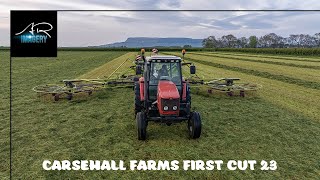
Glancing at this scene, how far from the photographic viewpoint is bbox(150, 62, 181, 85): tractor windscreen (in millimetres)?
7641

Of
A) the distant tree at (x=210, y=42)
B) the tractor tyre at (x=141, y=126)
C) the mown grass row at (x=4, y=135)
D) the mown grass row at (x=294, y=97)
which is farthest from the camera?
the distant tree at (x=210, y=42)

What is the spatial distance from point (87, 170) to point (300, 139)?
5.53m

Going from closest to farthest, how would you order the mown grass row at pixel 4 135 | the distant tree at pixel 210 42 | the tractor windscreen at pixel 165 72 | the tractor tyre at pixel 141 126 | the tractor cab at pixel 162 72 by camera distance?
the mown grass row at pixel 4 135
the tractor tyre at pixel 141 126
the tractor cab at pixel 162 72
the tractor windscreen at pixel 165 72
the distant tree at pixel 210 42

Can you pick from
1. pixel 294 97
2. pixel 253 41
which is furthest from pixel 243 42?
pixel 294 97

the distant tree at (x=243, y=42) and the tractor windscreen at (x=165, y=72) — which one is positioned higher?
the distant tree at (x=243, y=42)

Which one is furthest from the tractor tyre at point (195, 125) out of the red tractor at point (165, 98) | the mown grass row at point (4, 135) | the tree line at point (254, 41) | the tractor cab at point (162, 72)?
the tree line at point (254, 41)

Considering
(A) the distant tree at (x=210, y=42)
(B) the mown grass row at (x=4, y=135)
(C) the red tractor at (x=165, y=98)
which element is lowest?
(B) the mown grass row at (x=4, y=135)

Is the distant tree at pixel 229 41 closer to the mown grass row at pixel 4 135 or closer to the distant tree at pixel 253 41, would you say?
the distant tree at pixel 253 41

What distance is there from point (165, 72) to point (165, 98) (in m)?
1.28

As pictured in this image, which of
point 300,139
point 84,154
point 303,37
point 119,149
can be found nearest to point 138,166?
point 119,149

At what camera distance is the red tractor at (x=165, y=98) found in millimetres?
6773

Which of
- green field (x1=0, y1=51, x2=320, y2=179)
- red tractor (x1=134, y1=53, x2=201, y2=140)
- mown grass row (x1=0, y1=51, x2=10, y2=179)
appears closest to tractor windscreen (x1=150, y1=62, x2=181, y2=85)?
red tractor (x1=134, y1=53, x2=201, y2=140)

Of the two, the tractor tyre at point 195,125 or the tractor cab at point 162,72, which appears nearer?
the tractor tyre at point 195,125

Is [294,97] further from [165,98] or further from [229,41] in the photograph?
[229,41]
